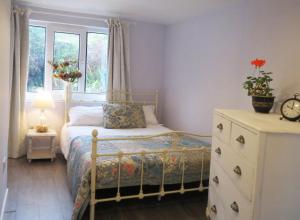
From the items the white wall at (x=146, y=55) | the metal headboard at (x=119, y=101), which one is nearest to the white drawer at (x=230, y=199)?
the metal headboard at (x=119, y=101)

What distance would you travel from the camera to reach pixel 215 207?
7.75 ft

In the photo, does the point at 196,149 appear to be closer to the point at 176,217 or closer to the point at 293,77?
the point at 176,217

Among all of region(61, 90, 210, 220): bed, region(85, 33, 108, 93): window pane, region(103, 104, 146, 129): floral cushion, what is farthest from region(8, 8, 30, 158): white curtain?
region(61, 90, 210, 220): bed

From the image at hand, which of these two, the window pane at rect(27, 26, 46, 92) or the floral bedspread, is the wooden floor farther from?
the window pane at rect(27, 26, 46, 92)

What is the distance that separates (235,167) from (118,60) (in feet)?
10.3

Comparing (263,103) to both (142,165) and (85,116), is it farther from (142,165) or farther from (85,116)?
(85,116)

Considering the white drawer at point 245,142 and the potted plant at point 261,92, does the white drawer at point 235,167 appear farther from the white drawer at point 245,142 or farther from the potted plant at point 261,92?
the potted plant at point 261,92

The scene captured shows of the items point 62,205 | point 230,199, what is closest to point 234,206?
point 230,199

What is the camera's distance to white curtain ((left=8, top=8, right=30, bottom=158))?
13.4 ft

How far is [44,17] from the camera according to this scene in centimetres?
434

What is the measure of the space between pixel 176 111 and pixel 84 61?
1677 millimetres

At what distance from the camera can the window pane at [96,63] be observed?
4.78 meters

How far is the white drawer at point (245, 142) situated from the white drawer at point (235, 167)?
0.05 m

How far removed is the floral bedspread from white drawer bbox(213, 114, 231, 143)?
0.64m
